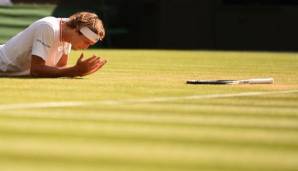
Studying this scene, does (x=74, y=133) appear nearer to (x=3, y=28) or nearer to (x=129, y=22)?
(x=3, y=28)

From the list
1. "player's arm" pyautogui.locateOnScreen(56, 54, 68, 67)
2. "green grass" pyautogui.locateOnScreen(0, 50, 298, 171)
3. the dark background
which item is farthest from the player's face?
the dark background

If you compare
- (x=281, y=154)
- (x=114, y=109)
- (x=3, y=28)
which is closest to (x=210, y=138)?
(x=281, y=154)

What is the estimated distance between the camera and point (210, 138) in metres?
2.52

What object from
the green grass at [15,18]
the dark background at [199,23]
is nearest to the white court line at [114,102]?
the green grass at [15,18]

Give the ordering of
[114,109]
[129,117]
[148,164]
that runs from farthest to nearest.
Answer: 1. [114,109]
2. [129,117]
3. [148,164]

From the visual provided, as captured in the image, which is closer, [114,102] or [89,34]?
[114,102]

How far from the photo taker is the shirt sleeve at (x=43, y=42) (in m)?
4.90

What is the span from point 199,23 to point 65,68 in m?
11.5

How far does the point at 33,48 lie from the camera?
4.95 m

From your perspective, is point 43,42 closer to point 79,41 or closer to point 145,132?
point 79,41

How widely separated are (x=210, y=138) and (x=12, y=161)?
2.30 feet

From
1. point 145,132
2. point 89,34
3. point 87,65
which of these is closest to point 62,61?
point 87,65

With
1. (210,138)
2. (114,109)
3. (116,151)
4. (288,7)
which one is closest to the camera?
(116,151)

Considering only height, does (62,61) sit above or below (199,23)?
above
